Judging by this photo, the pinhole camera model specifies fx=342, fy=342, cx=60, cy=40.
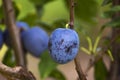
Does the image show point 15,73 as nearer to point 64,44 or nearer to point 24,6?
point 64,44

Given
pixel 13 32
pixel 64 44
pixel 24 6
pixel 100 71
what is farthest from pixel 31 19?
pixel 64 44

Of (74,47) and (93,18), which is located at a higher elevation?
(74,47)

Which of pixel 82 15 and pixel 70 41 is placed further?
pixel 82 15

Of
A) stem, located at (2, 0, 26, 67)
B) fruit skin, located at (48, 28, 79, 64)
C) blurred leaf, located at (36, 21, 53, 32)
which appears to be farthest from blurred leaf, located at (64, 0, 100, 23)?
fruit skin, located at (48, 28, 79, 64)

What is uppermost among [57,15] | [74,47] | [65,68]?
[74,47]

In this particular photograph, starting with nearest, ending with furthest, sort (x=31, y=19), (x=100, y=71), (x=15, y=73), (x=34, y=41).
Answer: (x=15, y=73)
(x=100, y=71)
(x=34, y=41)
(x=31, y=19)

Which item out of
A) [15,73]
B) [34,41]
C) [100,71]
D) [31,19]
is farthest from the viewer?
[31,19]

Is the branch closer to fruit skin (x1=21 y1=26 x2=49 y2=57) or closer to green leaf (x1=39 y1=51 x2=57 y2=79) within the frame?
green leaf (x1=39 y1=51 x2=57 y2=79)

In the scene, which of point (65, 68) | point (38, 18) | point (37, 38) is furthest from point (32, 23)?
point (65, 68)

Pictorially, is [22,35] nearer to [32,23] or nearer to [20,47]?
[20,47]
